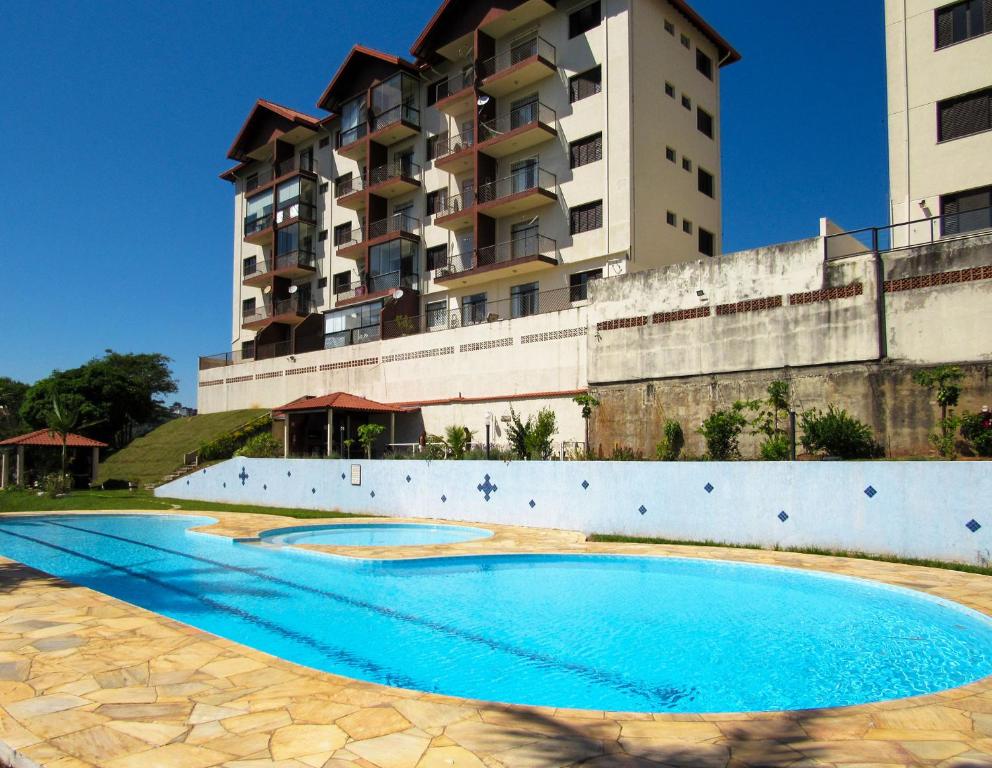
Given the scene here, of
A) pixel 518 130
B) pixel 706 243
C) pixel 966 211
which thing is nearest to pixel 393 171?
pixel 518 130

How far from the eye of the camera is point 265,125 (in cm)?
4225

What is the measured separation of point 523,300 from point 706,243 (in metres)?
8.04

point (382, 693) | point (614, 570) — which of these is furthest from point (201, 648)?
point (614, 570)

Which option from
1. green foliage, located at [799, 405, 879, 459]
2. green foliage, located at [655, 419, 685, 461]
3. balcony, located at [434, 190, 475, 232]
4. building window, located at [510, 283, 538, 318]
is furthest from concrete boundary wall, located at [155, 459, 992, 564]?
balcony, located at [434, 190, 475, 232]

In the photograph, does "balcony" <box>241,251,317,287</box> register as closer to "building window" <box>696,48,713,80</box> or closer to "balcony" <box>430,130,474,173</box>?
"balcony" <box>430,130,474,173</box>

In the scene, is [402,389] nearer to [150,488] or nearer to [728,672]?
[150,488]

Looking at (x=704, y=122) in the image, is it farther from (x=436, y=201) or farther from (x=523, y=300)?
(x=436, y=201)

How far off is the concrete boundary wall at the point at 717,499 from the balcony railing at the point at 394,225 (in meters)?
16.1

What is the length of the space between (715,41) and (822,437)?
2235cm

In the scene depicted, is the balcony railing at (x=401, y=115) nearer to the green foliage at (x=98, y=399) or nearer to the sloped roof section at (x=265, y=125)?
the sloped roof section at (x=265, y=125)

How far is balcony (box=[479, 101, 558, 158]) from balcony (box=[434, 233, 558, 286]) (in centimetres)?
373

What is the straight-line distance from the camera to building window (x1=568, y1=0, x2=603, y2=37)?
88.1ft

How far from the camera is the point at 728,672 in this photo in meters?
6.58

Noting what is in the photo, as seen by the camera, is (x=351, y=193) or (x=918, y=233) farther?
(x=351, y=193)
